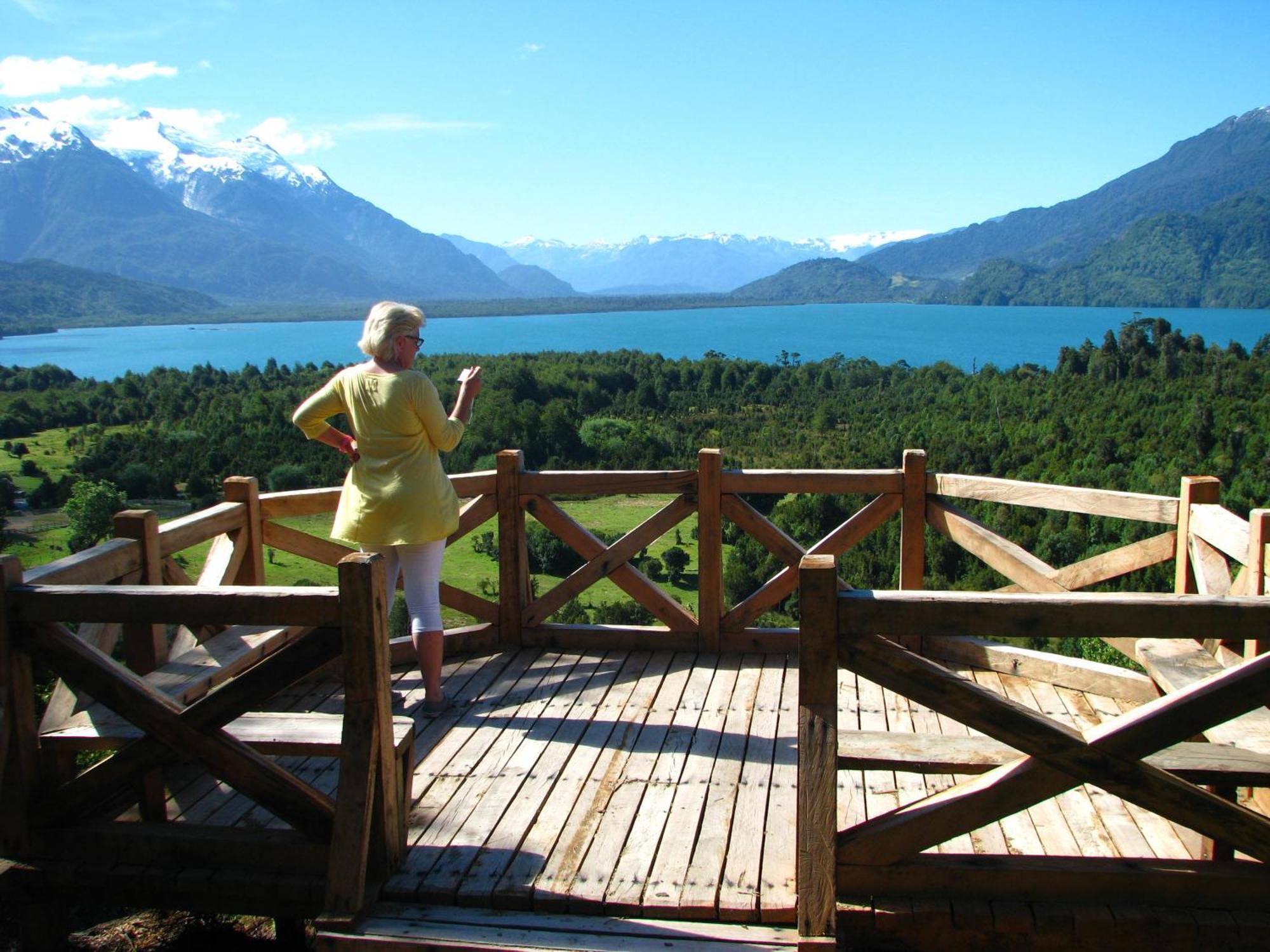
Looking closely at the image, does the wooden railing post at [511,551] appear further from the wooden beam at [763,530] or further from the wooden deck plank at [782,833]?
the wooden deck plank at [782,833]

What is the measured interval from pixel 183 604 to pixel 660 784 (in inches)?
68.5

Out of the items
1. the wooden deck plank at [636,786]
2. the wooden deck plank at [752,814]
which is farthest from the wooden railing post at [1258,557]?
the wooden deck plank at [636,786]

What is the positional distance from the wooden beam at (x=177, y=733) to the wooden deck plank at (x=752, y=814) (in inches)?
45.7

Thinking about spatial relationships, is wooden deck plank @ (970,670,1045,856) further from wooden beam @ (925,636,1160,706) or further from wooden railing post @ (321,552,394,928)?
wooden railing post @ (321,552,394,928)

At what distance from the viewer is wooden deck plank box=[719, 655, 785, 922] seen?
2.82 meters

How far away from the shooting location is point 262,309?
560 ft

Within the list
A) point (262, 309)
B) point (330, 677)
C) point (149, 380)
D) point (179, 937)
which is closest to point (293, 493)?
point (330, 677)

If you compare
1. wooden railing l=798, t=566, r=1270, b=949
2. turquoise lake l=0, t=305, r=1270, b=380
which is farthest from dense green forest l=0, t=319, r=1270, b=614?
wooden railing l=798, t=566, r=1270, b=949

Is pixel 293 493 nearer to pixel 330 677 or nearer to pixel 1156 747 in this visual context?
pixel 330 677

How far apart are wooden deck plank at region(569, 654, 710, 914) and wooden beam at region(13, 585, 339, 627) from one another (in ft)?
3.47

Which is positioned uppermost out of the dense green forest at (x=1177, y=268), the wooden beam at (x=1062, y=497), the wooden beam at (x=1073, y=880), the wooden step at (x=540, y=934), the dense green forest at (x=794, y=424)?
the dense green forest at (x=1177, y=268)

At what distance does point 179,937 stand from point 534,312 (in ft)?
483

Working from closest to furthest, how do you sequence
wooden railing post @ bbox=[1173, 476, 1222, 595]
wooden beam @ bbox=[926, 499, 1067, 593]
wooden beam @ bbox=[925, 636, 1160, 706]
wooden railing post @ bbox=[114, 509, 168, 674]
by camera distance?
wooden railing post @ bbox=[114, 509, 168, 674]
wooden railing post @ bbox=[1173, 476, 1222, 595]
wooden beam @ bbox=[925, 636, 1160, 706]
wooden beam @ bbox=[926, 499, 1067, 593]

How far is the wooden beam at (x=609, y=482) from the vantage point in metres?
5.05
